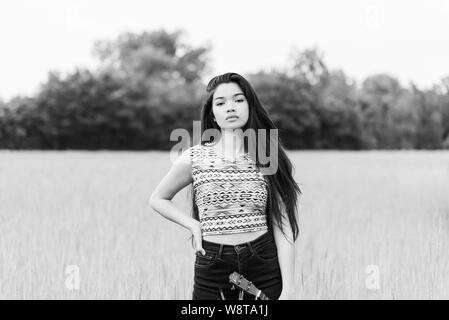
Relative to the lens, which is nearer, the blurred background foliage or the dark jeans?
the dark jeans

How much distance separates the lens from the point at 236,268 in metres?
2.27

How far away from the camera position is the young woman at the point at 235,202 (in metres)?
2.28

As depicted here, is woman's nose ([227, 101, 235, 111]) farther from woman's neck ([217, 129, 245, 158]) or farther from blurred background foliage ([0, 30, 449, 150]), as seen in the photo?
blurred background foliage ([0, 30, 449, 150])

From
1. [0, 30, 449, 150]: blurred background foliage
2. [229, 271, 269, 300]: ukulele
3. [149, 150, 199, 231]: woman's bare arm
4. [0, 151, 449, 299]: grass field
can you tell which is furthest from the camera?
[0, 30, 449, 150]: blurred background foliage

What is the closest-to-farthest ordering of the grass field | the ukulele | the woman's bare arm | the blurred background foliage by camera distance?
the ukulele < the woman's bare arm < the grass field < the blurred background foliage

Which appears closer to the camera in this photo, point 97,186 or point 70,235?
point 70,235

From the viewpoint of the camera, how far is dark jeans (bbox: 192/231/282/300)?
227 centimetres

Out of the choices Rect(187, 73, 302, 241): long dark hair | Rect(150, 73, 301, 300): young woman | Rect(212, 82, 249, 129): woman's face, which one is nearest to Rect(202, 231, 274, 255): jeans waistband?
Rect(150, 73, 301, 300): young woman

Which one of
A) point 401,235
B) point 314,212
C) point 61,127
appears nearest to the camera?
point 401,235

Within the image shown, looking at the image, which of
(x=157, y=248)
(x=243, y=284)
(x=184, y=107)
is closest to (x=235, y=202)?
(x=243, y=284)
